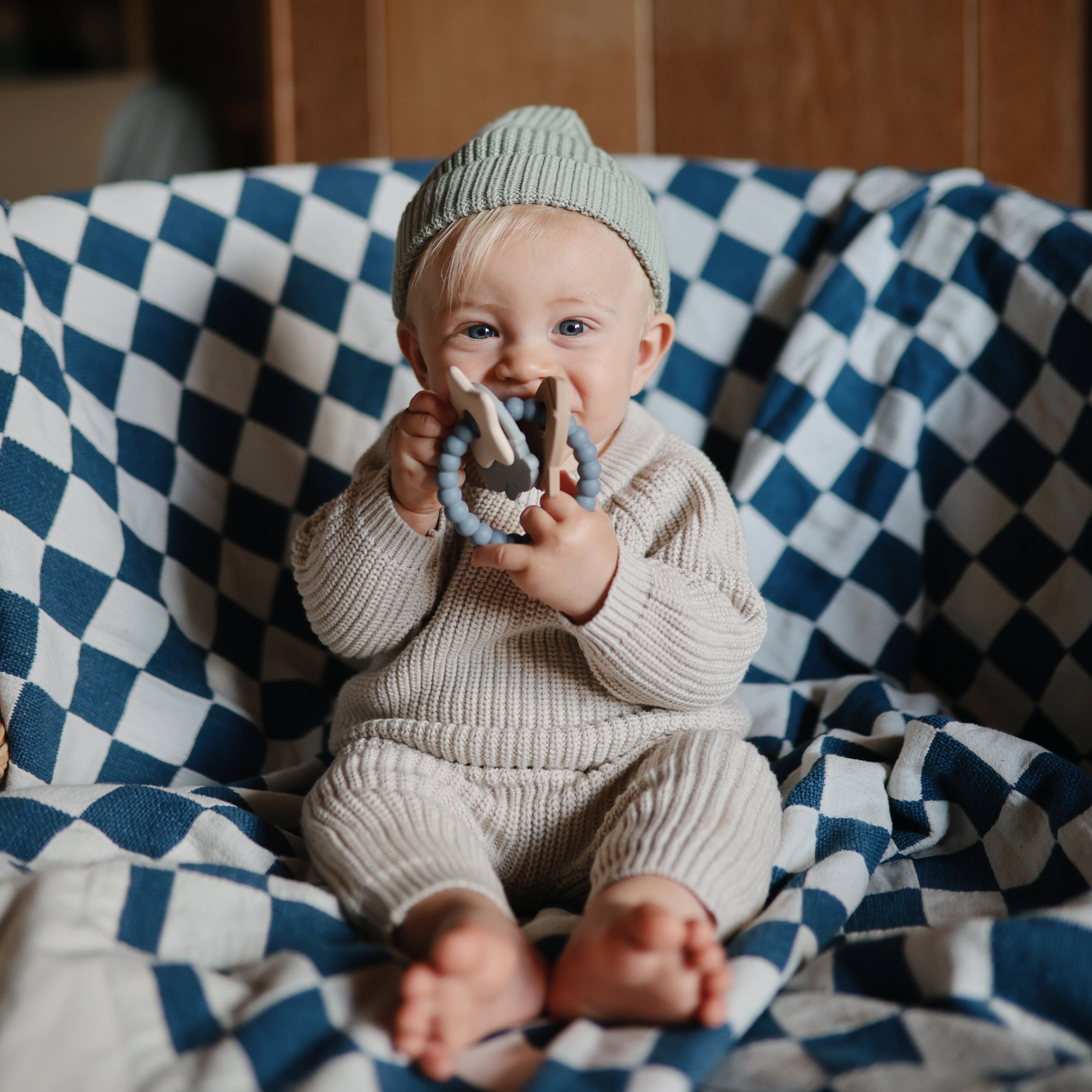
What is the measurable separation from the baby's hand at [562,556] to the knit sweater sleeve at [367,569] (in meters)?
0.10

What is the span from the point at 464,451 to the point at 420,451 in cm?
4

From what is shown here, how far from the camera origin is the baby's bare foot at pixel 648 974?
559 millimetres

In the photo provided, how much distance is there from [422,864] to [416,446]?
Result: 0.28 metres

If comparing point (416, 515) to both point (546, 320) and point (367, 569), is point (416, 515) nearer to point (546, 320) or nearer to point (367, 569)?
point (367, 569)

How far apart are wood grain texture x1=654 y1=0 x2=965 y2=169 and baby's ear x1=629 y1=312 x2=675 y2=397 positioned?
82 centimetres

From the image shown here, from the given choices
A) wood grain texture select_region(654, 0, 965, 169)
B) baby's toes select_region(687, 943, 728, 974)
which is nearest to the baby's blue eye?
baby's toes select_region(687, 943, 728, 974)

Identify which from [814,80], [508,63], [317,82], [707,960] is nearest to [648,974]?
[707,960]

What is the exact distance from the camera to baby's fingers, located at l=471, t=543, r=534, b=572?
2.26 feet

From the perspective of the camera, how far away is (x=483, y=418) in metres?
0.69

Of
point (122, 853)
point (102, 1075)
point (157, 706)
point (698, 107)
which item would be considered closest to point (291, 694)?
point (157, 706)

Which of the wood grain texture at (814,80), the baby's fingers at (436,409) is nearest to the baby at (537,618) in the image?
the baby's fingers at (436,409)

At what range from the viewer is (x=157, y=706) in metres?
0.94

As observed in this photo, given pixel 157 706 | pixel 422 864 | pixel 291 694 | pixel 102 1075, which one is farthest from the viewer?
pixel 291 694

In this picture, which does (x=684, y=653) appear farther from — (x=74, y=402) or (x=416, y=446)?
(x=74, y=402)
